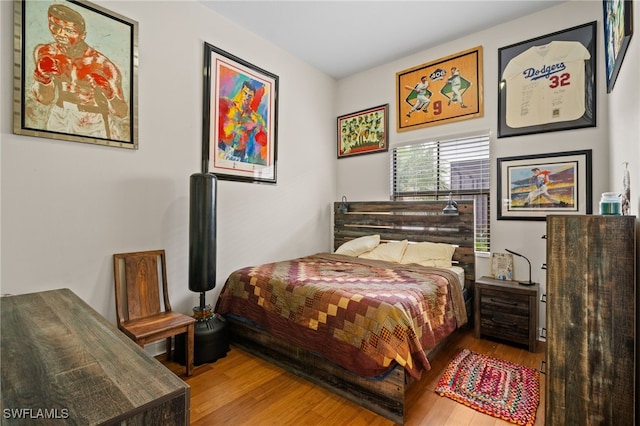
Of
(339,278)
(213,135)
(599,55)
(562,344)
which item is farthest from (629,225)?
(213,135)

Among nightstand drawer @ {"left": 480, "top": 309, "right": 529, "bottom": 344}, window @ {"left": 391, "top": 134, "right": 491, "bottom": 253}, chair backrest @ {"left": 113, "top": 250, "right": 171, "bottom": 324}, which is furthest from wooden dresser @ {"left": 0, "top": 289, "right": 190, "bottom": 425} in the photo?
window @ {"left": 391, "top": 134, "right": 491, "bottom": 253}

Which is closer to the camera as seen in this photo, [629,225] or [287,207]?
[629,225]

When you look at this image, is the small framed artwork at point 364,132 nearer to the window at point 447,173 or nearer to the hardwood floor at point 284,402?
the window at point 447,173

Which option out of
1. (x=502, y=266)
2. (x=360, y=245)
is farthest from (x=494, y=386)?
(x=360, y=245)

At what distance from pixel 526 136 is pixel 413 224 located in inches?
55.6

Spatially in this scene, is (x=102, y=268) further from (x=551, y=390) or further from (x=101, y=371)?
(x=551, y=390)

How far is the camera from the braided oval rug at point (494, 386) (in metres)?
1.83

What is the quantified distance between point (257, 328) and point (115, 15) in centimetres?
269

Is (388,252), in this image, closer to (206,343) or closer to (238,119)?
(206,343)

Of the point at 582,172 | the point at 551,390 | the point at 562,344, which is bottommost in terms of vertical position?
the point at 551,390

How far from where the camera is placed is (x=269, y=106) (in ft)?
11.2

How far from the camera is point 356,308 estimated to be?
192cm

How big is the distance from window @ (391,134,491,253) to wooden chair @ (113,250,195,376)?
2.76 meters

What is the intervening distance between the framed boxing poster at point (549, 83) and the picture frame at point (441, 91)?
0.25 m
